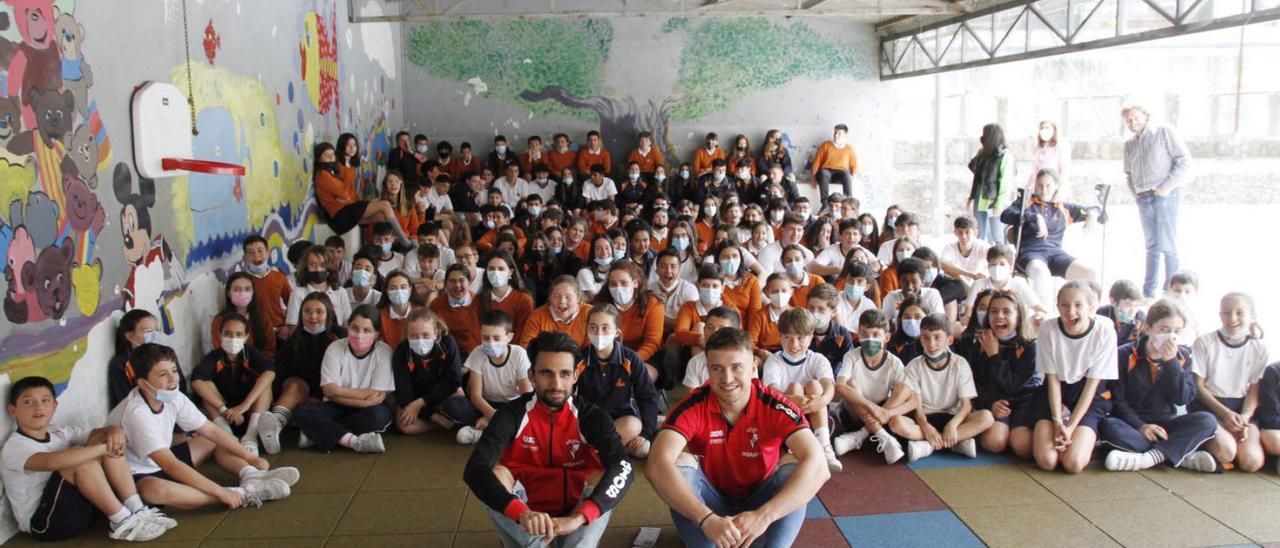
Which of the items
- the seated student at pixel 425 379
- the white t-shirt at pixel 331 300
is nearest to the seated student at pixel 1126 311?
the seated student at pixel 425 379

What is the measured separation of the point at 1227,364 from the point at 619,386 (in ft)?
11.0

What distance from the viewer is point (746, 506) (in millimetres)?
3613

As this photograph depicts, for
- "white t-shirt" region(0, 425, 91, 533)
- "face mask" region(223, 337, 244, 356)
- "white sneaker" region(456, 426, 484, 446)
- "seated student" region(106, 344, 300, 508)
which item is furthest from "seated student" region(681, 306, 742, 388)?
"white t-shirt" region(0, 425, 91, 533)

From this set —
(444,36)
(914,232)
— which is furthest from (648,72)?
(914,232)

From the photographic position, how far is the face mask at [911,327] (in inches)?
216

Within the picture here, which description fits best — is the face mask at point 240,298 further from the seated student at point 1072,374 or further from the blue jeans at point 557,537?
the seated student at point 1072,374

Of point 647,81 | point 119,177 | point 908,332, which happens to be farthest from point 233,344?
point 647,81

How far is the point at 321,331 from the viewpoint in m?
5.80

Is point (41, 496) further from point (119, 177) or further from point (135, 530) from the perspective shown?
point (119, 177)

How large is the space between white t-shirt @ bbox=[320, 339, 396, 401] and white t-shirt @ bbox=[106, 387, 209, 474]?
1.09 metres

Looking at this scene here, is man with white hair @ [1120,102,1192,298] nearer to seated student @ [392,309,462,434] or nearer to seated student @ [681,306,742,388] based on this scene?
seated student @ [681,306,742,388]

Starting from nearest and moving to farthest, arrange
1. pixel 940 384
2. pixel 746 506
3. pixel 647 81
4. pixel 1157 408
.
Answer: pixel 746 506 < pixel 1157 408 < pixel 940 384 < pixel 647 81

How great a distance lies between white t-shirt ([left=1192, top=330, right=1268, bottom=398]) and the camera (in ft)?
15.9

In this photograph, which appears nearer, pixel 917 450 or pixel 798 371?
pixel 917 450
